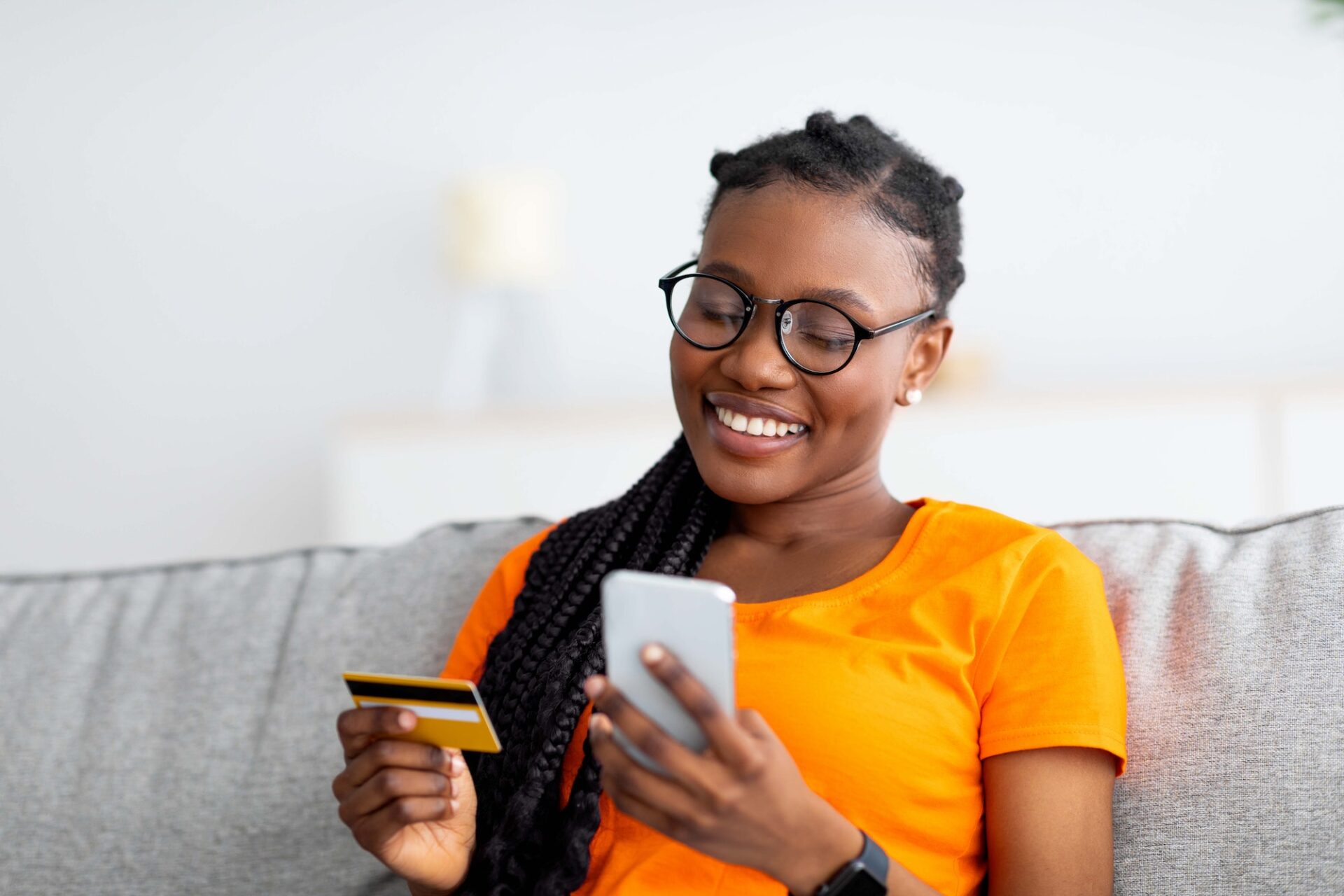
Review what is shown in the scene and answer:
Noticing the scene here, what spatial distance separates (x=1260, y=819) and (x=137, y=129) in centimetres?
344

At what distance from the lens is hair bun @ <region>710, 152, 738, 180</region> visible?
A: 139 cm

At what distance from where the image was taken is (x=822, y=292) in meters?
1.24

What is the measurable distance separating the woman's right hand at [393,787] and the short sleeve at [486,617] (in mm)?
246

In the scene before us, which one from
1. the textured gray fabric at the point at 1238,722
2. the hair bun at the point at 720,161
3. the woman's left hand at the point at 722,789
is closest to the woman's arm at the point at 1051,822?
the textured gray fabric at the point at 1238,722

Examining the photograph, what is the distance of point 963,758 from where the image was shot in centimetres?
115

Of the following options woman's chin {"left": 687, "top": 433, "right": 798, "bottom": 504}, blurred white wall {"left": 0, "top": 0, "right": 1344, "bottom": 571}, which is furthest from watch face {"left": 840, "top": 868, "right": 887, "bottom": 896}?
blurred white wall {"left": 0, "top": 0, "right": 1344, "bottom": 571}

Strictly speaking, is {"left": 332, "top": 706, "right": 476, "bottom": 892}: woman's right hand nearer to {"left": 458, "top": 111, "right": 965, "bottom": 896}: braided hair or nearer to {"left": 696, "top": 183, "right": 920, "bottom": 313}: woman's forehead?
{"left": 458, "top": 111, "right": 965, "bottom": 896}: braided hair

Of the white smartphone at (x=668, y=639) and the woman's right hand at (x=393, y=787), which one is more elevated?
the white smartphone at (x=668, y=639)

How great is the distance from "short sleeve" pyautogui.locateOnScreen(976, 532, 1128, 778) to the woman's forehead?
31 centimetres

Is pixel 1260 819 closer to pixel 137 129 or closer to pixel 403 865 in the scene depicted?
pixel 403 865

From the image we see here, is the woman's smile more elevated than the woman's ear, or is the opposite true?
the woman's ear

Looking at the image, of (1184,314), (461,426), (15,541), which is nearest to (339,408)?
(461,426)

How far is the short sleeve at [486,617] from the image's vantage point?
4.69 feet

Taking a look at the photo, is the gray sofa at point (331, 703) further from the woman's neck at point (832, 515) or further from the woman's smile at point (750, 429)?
the woman's smile at point (750, 429)
